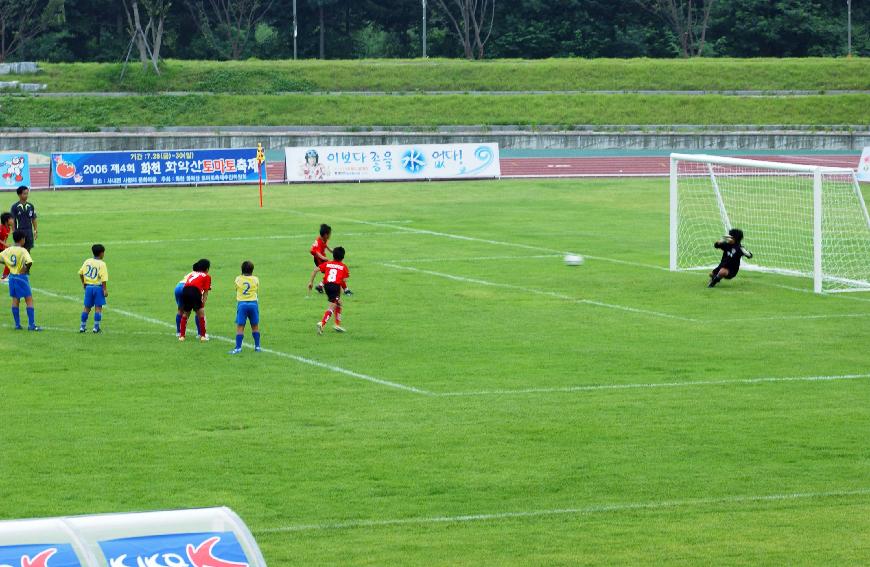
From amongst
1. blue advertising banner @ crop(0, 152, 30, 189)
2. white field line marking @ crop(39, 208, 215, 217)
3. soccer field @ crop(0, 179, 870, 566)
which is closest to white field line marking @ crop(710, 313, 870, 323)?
soccer field @ crop(0, 179, 870, 566)

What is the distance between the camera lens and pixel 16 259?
76.1 feet

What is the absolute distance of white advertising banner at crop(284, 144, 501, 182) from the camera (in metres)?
53.9

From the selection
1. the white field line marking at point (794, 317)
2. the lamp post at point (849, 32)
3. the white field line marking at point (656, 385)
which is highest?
the lamp post at point (849, 32)

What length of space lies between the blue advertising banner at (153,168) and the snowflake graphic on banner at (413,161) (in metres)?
5.88

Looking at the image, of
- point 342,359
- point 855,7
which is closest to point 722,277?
point 342,359

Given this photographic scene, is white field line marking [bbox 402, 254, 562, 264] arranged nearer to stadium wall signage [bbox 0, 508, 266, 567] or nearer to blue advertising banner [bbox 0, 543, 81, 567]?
stadium wall signage [bbox 0, 508, 266, 567]

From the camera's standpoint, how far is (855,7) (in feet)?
328

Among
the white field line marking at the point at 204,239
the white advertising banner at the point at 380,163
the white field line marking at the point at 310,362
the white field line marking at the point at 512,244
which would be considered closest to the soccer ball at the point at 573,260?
the white field line marking at the point at 512,244

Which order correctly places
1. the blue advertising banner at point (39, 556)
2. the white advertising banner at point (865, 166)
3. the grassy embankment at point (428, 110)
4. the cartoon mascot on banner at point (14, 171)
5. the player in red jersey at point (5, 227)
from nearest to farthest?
the blue advertising banner at point (39, 556) → the player in red jersey at point (5, 227) → the cartoon mascot on banner at point (14, 171) → the white advertising banner at point (865, 166) → the grassy embankment at point (428, 110)

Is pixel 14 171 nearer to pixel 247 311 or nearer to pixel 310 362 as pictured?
pixel 247 311

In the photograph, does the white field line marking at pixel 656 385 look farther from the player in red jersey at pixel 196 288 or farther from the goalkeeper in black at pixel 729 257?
the goalkeeper in black at pixel 729 257

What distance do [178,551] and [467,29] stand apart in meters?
91.7

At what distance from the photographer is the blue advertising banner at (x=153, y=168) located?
51312 millimetres

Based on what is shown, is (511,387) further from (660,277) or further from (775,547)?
(660,277)
